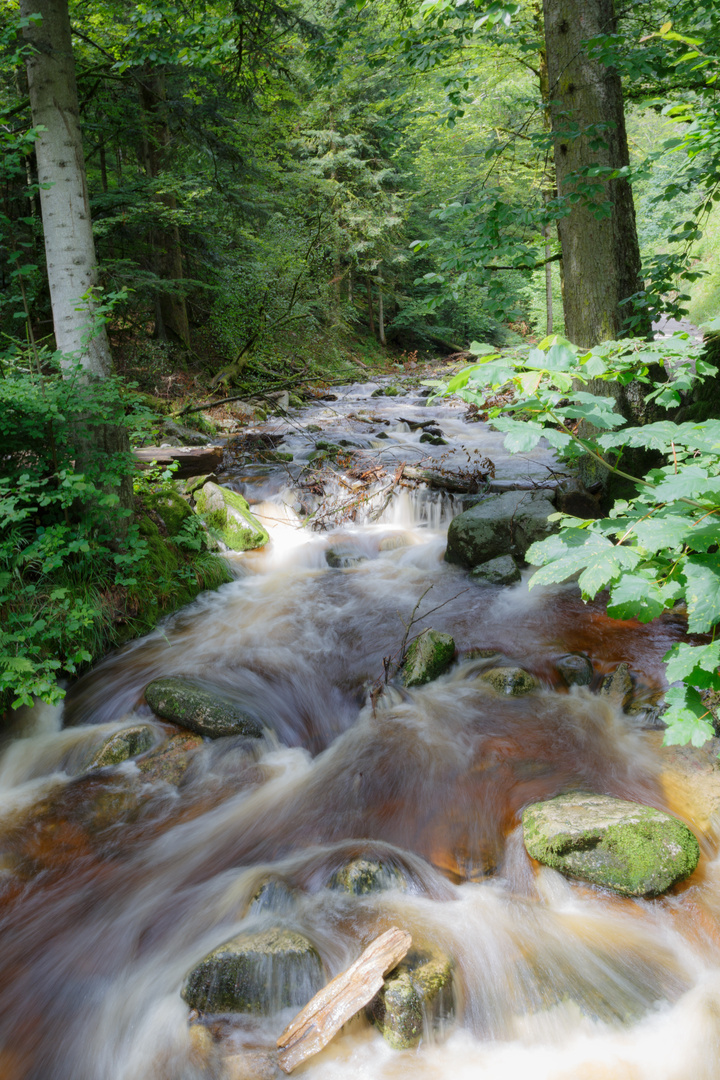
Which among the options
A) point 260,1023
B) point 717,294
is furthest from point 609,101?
point 717,294

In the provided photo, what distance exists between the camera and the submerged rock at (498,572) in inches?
240

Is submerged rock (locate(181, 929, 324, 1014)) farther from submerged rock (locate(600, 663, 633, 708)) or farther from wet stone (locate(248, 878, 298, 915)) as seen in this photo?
submerged rock (locate(600, 663, 633, 708))

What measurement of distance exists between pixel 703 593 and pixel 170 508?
545 centimetres

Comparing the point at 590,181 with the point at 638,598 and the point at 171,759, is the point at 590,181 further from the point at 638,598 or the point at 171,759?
the point at 171,759

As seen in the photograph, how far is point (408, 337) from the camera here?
2739 centimetres

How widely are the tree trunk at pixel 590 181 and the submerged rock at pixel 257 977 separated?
16.0 ft

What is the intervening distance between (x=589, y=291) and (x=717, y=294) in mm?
15298

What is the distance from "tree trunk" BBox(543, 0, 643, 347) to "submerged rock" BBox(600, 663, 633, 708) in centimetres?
276

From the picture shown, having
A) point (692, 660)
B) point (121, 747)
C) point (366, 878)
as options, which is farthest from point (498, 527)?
point (692, 660)

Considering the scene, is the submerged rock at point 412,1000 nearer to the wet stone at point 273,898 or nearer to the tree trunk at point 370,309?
the wet stone at point 273,898

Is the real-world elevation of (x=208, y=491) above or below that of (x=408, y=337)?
below

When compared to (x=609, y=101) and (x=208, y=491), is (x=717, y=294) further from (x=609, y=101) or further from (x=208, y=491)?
(x=208, y=491)

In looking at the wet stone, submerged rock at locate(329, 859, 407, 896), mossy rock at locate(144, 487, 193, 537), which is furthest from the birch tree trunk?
submerged rock at locate(329, 859, 407, 896)

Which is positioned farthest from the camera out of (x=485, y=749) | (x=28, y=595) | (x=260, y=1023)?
(x=28, y=595)
